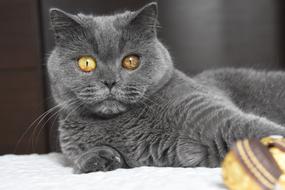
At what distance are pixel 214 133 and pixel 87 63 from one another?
46 centimetres

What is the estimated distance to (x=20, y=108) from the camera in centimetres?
233

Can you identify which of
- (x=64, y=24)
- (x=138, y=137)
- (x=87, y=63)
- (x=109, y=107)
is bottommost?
(x=138, y=137)

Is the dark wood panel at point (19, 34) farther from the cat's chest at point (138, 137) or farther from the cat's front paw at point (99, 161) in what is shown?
the cat's front paw at point (99, 161)

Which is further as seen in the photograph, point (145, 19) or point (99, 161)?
point (145, 19)

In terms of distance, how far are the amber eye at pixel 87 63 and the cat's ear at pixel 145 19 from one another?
177 millimetres

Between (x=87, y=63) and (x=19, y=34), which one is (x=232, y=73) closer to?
(x=87, y=63)

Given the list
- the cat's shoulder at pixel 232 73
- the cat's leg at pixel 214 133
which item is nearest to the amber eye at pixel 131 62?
the cat's leg at pixel 214 133

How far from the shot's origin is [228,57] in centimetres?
226

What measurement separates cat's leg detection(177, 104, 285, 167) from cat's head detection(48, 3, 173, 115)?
0.22 meters

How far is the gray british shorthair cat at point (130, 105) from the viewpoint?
4.51 ft

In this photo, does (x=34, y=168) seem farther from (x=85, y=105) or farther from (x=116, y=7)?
(x=116, y=7)

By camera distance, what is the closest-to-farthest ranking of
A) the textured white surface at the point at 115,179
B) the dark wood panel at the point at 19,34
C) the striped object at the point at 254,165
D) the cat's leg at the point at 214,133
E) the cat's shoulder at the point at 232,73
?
the striped object at the point at 254,165
the textured white surface at the point at 115,179
the cat's leg at the point at 214,133
the cat's shoulder at the point at 232,73
the dark wood panel at the point at 19,34

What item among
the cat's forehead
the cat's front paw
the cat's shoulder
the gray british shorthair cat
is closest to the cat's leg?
the gray british shorthair cat

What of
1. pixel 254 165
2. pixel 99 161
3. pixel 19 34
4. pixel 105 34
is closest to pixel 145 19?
pixel 105 34
